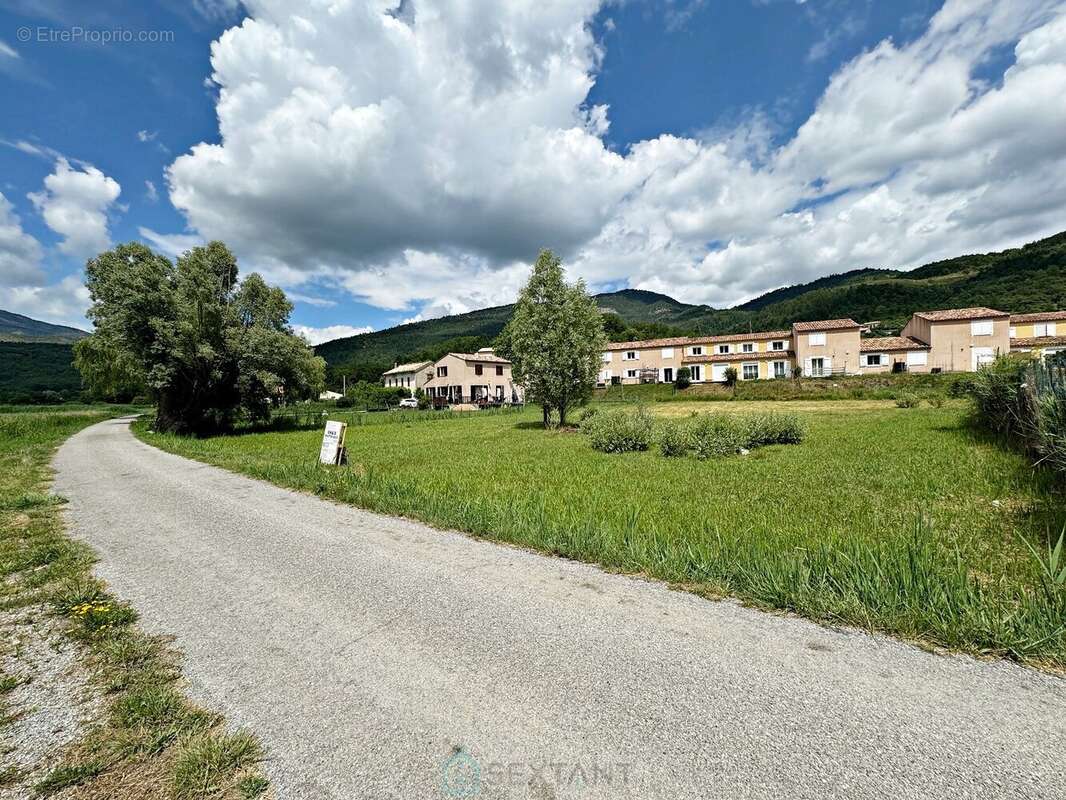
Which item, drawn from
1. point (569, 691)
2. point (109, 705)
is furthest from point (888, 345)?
point (109, 705)

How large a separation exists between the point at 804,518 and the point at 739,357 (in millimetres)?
51555

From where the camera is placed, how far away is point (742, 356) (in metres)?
53.0

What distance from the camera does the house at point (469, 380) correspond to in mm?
57812

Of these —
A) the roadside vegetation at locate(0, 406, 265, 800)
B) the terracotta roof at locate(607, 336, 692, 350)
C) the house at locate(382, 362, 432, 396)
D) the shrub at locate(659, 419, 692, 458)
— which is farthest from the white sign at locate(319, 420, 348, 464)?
the house at locate(382, 362, 432, 396)

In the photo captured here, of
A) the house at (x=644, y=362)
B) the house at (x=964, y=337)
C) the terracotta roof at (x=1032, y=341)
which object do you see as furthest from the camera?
the house at (x=644, y=362)

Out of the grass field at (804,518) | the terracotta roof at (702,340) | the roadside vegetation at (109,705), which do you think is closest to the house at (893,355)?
the terracotta roof at (702,340)

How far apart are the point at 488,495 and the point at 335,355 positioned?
149944 millimetres

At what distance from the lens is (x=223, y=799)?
79.0 inches

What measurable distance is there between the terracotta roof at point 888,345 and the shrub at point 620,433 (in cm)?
4476

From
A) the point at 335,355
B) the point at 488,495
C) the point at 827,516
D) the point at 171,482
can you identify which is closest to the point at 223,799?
the point at 488,495

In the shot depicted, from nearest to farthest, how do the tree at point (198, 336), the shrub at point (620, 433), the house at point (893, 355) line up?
the shrub at point (620, 433), the tree at point (198, 336), the house at point (893, 355)

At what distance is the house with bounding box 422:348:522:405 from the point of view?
57812mm

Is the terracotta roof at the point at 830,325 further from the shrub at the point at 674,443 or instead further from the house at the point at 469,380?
the shrub at the point at 674,443

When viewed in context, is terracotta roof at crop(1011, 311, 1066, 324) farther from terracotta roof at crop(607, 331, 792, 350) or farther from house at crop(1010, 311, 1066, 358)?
terracotta roof at crop(607, 331, 792, 350)
